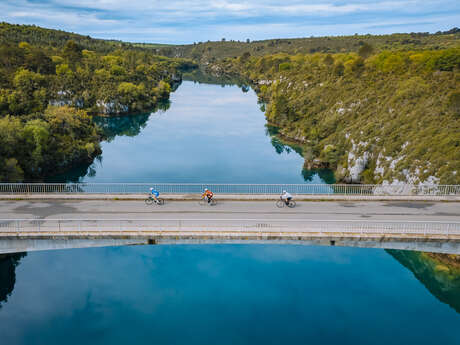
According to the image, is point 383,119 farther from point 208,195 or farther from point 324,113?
point 208,195

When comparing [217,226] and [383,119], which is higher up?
[383,119]

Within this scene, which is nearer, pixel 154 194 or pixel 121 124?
pixel 154 194

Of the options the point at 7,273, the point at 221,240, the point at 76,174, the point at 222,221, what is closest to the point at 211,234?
the point at 221,240

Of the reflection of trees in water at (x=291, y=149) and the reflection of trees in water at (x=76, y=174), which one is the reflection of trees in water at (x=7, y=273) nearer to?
the reflection of trees in water at (x=76, y=174)

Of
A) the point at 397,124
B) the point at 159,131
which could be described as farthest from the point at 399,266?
the point at 159,131

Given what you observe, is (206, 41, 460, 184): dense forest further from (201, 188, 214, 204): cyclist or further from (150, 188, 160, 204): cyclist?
(150, 188, 160, 204): cyclist

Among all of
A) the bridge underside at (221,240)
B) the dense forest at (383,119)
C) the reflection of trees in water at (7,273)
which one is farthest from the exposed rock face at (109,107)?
the bridge underside at (221,240)

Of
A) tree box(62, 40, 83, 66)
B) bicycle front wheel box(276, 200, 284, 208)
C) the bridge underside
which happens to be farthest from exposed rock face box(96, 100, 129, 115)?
the bridge underside
